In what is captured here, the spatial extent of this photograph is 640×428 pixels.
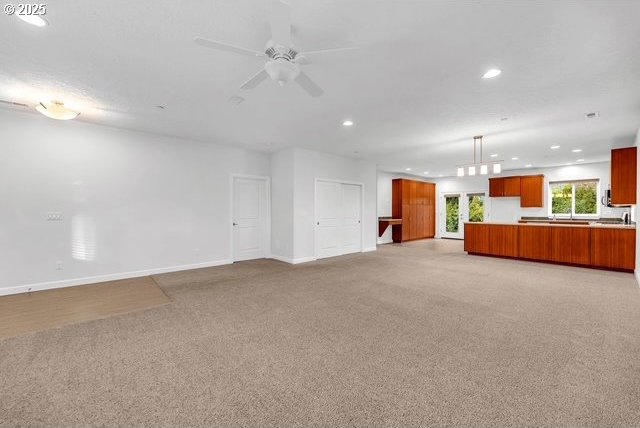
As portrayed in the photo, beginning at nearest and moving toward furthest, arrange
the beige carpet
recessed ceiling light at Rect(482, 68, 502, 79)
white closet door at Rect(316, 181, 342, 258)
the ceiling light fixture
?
1. the beige carpet
2. recessed ceiling light at Rect(482, 68, 502, 79)
3. the ceiling light fixture
4. white closet door at Rect(316, 181, 342, 258)

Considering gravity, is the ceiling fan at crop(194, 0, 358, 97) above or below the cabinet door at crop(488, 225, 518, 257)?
above

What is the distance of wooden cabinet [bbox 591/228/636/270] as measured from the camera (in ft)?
17.5

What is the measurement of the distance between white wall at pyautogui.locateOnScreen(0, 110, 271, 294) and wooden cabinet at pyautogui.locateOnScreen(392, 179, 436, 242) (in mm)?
6489

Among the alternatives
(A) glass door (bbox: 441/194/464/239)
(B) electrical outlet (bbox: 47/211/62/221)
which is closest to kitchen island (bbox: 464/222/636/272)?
(A) glass door (bbox: 441/194/464/239)

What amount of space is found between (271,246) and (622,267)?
7.33m

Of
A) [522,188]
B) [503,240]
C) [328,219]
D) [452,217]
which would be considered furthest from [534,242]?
[452,217]

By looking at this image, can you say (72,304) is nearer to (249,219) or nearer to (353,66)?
(249,219)

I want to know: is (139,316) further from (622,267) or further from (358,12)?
(622,267)

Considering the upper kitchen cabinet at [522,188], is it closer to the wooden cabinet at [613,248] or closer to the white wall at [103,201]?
the wooden cabinet at [613,248]

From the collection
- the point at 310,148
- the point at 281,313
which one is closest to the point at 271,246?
the point at 310,148

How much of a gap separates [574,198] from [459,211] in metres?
3.60

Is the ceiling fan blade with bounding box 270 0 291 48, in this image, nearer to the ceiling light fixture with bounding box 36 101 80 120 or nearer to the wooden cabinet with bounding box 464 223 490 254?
the ceiling light fixture with bounding box 36 101 80 120

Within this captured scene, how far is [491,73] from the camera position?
305 cm

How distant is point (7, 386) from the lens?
1.98 meters
